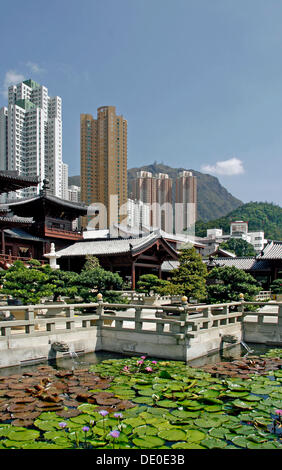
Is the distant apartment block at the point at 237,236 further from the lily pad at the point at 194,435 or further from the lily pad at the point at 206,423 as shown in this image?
the lily pad at the point at 194,435

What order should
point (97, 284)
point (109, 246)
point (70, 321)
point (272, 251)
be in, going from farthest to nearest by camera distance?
point (272, 251) < point (109, 246) < point (97, 284) < point (70, 321)

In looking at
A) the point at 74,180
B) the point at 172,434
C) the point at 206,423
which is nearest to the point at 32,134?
the point at 206,423

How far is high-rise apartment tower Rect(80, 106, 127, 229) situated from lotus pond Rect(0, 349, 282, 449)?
81.4 m

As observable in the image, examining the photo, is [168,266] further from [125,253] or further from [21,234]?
[21,234]

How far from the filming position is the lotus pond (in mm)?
5875


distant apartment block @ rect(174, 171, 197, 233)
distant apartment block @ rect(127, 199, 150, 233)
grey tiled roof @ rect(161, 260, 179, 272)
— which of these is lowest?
grey tiled roof @ rect(161, 260, 179, 272)

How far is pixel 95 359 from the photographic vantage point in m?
12.2

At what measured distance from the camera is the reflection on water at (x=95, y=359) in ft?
35.7

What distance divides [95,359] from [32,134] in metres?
80.9

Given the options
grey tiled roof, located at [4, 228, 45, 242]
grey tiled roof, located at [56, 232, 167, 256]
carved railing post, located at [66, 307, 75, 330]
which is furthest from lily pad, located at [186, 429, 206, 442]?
grey tiled roof, located at [4, 228, 45, 242]

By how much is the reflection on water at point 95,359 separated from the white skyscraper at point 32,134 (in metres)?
75.7

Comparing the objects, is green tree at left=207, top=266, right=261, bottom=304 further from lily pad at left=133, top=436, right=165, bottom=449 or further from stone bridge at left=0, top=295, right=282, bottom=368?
lily pad at left=133, top=436, right=165, bottom=449

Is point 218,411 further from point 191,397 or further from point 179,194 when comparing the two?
point 179,194

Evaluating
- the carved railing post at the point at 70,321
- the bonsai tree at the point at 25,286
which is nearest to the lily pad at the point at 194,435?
the carved railing post at the point at 70,321
